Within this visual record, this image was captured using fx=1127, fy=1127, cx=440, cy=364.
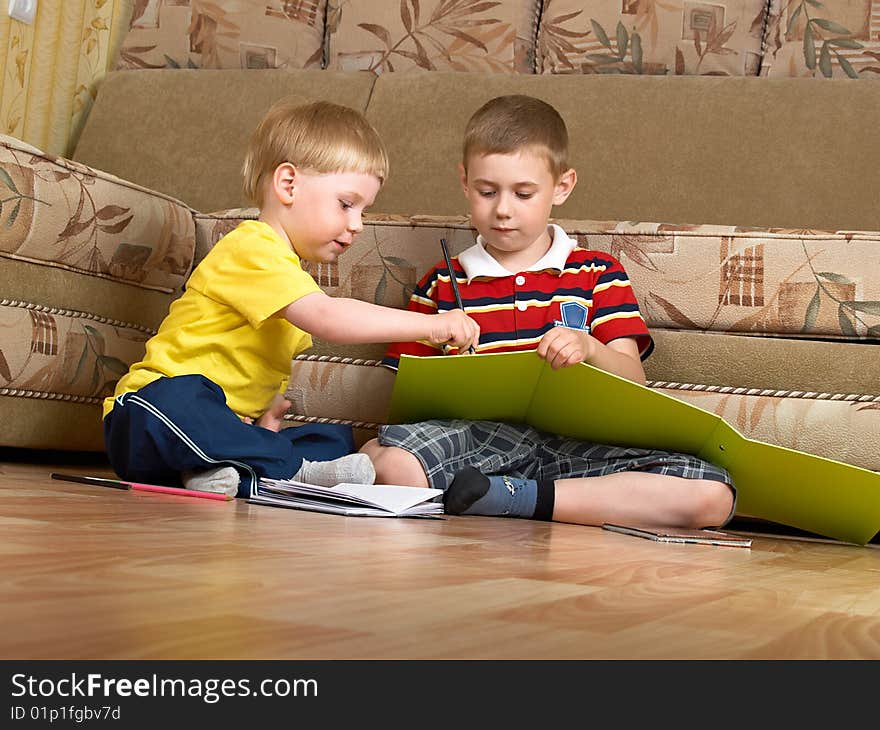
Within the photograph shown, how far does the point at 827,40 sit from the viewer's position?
2.57 m

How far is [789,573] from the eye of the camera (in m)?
0.97

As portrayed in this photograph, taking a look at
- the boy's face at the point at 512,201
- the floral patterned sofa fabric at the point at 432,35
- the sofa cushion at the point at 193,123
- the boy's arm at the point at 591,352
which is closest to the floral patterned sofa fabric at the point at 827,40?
the floral patterned sofa fabric at the point at 432,35

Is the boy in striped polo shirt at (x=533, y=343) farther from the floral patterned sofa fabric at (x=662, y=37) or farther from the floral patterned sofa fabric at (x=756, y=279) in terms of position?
the floral patterned sofa fabric at (x=662, y=37)

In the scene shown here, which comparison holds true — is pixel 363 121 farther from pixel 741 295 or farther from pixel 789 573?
pixel 789 573

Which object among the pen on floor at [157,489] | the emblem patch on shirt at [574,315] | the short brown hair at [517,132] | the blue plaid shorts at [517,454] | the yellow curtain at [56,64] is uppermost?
the yellow curtain at [56,64]

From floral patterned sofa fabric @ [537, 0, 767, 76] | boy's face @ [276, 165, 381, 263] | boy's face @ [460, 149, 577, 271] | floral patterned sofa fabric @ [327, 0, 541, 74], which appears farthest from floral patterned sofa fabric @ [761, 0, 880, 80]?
boy's face @ [276, 165, 381, 263]

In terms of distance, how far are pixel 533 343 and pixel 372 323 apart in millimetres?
297

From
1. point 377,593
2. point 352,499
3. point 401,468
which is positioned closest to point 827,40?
point 401,468

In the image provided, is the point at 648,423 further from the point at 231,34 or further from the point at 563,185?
the point at 231,34

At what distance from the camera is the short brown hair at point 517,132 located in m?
1.75

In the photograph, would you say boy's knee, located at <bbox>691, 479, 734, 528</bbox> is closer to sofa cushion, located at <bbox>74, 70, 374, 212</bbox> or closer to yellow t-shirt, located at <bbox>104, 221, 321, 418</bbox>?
yellow t-shirt, located at <bbox>104, 221, 321, 418</bbox>

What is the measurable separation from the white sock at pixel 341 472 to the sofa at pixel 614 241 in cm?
31
